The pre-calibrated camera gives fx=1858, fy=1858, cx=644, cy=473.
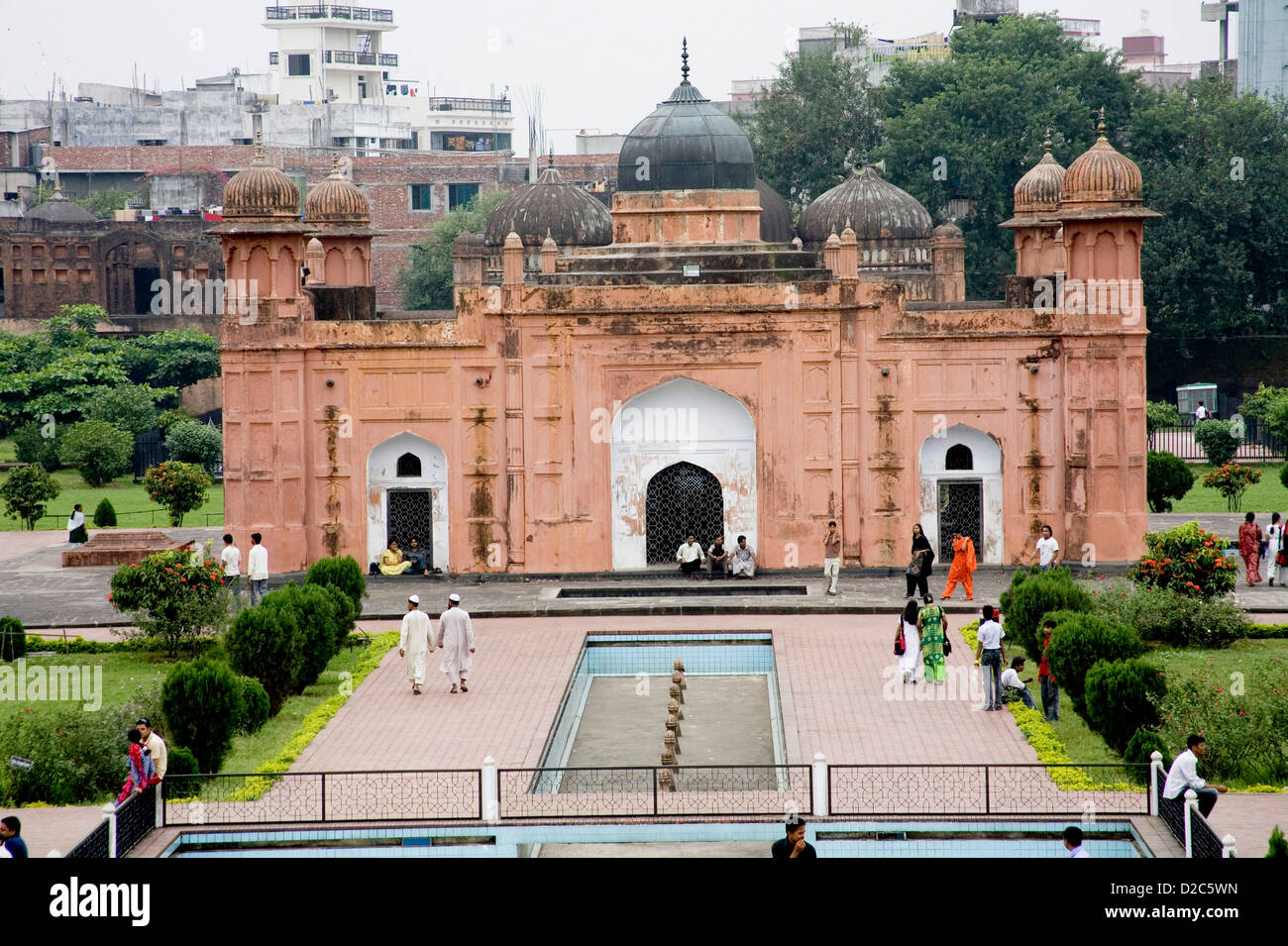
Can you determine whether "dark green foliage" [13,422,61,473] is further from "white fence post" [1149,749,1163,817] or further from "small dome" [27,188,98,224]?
"white fence post" [1149,749,1163,817]

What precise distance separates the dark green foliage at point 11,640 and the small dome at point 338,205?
40.2 ft

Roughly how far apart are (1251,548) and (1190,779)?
1285 cm

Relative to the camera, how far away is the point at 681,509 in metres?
28.4

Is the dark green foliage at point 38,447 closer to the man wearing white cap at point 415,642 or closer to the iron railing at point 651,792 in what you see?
the man wearing white cap at point 415,642

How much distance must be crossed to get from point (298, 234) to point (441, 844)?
49.0ft

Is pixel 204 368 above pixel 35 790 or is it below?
above

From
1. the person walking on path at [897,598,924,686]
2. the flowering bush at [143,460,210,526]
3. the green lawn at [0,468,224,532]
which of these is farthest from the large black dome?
the person walking on path at [897,598,924,686]

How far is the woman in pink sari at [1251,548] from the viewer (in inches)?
1040

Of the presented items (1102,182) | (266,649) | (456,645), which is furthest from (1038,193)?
(266,649)

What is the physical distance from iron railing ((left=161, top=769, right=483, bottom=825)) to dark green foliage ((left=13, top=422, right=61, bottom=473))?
95.9 ft

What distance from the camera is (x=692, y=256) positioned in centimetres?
2855

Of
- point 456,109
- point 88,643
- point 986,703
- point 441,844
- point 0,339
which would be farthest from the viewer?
point 456,109

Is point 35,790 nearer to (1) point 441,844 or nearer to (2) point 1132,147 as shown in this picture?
(1) point 441,844

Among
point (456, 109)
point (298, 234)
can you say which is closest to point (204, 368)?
point (298, 234)
